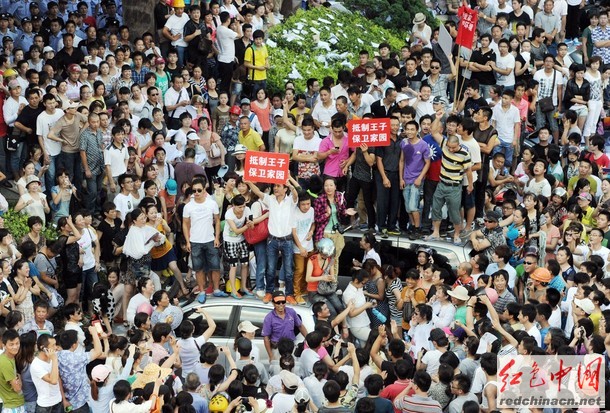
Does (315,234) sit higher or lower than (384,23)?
lower

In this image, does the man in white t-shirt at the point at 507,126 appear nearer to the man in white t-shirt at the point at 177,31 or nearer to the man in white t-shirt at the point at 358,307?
the man in white t-shirt at the point at 358,307

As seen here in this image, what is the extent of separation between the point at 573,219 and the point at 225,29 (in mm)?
7431

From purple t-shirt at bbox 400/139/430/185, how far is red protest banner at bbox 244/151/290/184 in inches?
84.6

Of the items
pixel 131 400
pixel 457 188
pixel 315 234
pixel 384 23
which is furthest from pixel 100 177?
pixel 384 23

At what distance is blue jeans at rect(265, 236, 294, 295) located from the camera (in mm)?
19219

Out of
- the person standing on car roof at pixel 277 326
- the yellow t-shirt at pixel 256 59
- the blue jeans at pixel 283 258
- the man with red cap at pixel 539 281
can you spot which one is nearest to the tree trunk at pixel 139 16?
the yellow t-shirt at pixel 256 59

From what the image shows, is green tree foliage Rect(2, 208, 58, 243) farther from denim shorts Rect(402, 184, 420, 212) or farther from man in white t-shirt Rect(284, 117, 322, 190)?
denim shorts Rect(402, 184, 420, 212)

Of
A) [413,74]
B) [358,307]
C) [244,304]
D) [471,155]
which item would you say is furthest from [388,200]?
[413,74]

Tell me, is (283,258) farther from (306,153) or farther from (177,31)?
(177,31)

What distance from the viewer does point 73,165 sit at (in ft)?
69.2

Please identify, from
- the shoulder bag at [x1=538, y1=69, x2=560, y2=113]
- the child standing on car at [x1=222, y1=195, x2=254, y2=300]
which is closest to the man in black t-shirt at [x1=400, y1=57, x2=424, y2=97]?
the shoulder bag at [x1=538, y1=69, x2=560, y2=113]

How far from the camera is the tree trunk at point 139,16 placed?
84.0ft

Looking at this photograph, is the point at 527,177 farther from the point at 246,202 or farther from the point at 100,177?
A: the point at 100,177

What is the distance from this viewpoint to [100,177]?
833 inches
